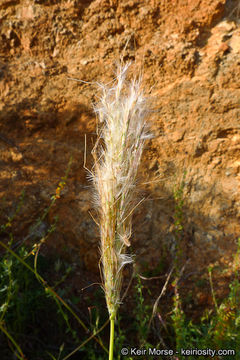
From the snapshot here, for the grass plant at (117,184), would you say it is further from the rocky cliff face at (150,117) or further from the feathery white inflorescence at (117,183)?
the rocky cliff face at (150,117)

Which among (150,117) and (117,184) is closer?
(117,184)

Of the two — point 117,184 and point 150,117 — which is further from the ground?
point 150,117

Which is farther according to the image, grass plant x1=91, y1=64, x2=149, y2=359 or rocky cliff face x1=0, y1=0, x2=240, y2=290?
rocky cliff face x1=0, y1=0, x2=240, y2=290

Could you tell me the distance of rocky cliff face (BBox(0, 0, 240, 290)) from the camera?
2164 millimetres

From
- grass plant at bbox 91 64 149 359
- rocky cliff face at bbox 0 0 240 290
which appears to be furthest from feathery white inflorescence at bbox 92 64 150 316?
rocky cliff face at bbox 0 0 240 290

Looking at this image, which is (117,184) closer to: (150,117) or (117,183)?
(117,183)

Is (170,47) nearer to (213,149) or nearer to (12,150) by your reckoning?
(213,149)

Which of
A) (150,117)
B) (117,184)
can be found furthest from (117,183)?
(150,117)

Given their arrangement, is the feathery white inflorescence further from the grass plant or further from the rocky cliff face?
the rocky cliff face

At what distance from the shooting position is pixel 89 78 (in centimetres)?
232

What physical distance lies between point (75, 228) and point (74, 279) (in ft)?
1.09

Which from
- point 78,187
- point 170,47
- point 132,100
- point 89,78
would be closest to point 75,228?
point 78,187

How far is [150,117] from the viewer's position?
2.25 metres

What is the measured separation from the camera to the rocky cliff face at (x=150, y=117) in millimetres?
2164
